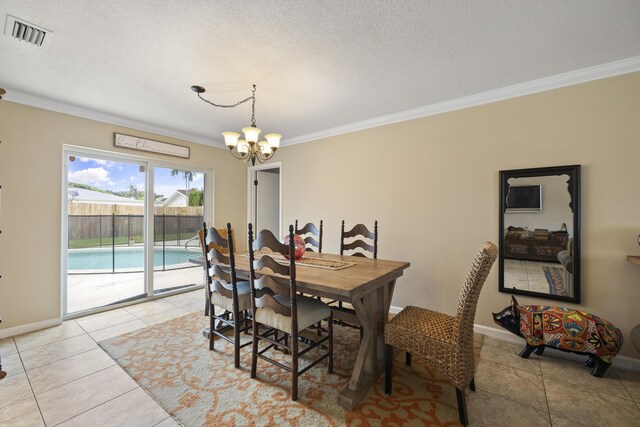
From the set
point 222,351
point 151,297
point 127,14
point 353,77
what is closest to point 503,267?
point 353,77

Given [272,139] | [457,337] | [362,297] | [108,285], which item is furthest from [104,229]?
[457,337]

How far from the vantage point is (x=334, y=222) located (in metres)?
4.07

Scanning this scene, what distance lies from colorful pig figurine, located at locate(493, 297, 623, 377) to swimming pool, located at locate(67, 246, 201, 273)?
14.5 feet

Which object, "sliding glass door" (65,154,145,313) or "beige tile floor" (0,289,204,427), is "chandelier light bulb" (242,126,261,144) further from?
"sliding glass door" (65,154,145,313)

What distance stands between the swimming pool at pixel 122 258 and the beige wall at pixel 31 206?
42 centimetres

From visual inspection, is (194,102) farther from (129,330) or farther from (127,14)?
(129,330)

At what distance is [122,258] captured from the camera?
3980 millimetres

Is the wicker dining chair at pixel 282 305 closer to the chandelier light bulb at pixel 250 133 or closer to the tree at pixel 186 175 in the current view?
the chandelier light bulb at pixel 250 133

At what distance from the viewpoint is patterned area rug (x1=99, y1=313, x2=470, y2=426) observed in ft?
5.45

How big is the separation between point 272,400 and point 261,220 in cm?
374

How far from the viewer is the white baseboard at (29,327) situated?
2766 mm

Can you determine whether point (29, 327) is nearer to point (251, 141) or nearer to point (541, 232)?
point (251, 141)

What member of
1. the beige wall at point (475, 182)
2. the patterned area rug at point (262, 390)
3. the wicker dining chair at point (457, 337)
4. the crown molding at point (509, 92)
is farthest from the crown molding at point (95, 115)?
the wicker dining chair at point (457, 337)

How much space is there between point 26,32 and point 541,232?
14.6 ft
